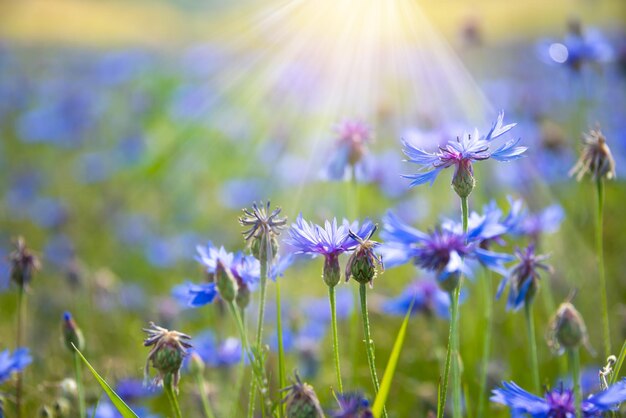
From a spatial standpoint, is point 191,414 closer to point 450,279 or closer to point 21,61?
point 450,279

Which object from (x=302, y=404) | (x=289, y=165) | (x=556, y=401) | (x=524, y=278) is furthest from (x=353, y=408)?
(x=289, y=165)

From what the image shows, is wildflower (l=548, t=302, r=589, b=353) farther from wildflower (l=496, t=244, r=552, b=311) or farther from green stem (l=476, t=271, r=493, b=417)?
green stem (l=476, t=271, r=493, b=417)

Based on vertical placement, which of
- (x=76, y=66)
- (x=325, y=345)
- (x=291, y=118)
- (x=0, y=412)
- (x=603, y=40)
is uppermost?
(x=76, y=66)

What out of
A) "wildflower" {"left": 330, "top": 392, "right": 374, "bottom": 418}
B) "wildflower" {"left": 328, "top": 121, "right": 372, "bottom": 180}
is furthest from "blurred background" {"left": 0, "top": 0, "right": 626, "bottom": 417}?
"wildflower" {"left": 330, "top": 392, "right": 374, "bottom": 418}

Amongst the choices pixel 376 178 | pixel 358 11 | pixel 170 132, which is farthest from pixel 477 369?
pixel 170 132

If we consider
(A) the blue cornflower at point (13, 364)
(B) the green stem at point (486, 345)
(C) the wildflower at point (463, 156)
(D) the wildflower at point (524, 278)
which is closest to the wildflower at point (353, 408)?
(C) the wildflower at point (463, 156)

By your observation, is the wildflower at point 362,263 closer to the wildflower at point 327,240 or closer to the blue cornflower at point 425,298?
the wildflower at point 327,240

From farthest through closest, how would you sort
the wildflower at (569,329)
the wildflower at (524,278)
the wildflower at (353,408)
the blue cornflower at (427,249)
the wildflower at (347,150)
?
the wildflower at (347,150)
the wildflower at (524,278)
the wildflower at (569,329)
the blue cornflower at (427,249)
the wildflower at (353,408)
